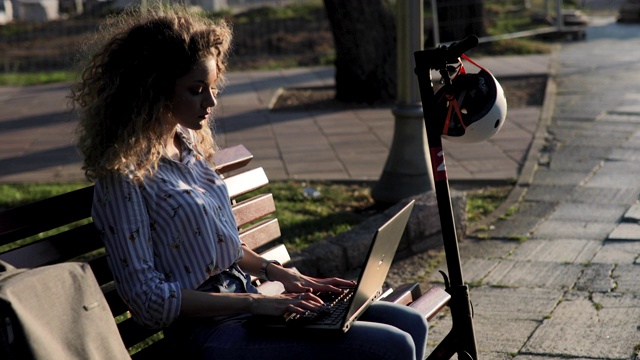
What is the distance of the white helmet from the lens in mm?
3115

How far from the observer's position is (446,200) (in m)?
3.15

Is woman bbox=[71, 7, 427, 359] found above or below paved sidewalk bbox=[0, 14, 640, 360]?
above

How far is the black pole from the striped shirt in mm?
649

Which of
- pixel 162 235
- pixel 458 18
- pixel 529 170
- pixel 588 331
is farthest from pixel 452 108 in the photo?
pixel 458 18

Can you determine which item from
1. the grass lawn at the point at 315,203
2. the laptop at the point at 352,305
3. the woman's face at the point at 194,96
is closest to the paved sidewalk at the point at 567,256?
the grass lawn at the point at 315,203

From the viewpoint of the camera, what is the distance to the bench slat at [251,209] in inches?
149

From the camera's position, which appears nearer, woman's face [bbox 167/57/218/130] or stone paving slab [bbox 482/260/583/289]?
woman's face [bbox 167/57/218/130]

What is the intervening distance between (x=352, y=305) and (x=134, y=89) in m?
0.86

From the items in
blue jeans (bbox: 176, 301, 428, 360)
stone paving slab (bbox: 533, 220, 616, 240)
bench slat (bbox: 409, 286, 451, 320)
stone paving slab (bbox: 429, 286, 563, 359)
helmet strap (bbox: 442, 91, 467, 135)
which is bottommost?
stone paving slab (bbox: 533, 220, 616, 240)

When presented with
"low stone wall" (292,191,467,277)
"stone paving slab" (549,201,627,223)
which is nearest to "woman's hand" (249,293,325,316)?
"low stone wall" (292,191,467,277)

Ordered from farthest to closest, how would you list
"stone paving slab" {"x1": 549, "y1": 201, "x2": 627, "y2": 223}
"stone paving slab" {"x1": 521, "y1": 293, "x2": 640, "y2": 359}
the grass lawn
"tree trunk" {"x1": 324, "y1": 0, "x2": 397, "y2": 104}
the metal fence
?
1. the metal fence
2. "tree trunk" {"x1": 324, "y1": 0, "x2": 397, "y2": 104}
3. "stone paving slab" {"x1": 549, "y1": 201, "x2": 627, "y2": 223}
4. the grass lawn
5. "stone paving slab" {"x1": 521, "y1": 293, "x2": 640, "y2": 359}

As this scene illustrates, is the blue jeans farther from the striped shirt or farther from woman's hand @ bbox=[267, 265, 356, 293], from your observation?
woman's hand @ bbox=[267, 265, 356, 293]

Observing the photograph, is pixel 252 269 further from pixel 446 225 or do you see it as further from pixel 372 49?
pixel 372 49

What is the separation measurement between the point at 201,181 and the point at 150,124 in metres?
0.31
